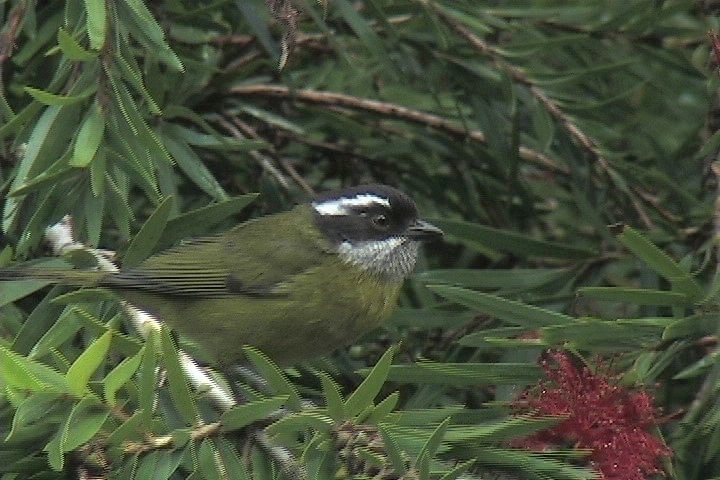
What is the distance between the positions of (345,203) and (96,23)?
165cm

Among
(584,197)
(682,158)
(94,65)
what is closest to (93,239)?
(94,65)

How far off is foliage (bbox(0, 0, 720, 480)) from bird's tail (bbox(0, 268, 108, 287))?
0.02 m

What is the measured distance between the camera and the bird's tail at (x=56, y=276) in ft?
10.2

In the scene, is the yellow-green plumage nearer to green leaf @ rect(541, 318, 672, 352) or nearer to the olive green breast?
the olive green breast

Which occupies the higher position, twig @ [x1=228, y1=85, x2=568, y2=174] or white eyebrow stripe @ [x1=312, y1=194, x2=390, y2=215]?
twig @ [x1=228, y1=85, x2=568, y2=174]

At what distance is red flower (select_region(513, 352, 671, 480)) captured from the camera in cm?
260

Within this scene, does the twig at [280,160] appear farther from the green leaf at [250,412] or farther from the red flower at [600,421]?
the green leaf at [250,412]

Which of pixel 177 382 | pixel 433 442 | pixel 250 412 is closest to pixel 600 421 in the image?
pixel 433 442

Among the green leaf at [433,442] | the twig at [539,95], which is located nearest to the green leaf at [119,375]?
the green leaf at [433,442]

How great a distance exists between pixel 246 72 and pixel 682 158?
4.87 feet

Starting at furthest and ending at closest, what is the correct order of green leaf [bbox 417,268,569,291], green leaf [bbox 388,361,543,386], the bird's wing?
the bird's wing < green leaf [bbox 417,268,569,291] < green leaf [bbox 388,361,543,386]

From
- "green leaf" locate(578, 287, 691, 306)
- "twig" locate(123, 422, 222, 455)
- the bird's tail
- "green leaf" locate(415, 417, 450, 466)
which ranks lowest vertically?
the bird's tail

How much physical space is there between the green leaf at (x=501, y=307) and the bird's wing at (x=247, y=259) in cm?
108

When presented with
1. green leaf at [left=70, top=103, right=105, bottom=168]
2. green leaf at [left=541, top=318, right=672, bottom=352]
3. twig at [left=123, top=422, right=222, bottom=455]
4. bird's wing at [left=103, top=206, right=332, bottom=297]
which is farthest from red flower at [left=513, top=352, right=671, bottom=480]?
bird's wing at [left=103, top=206, right=332, bottom=297]
